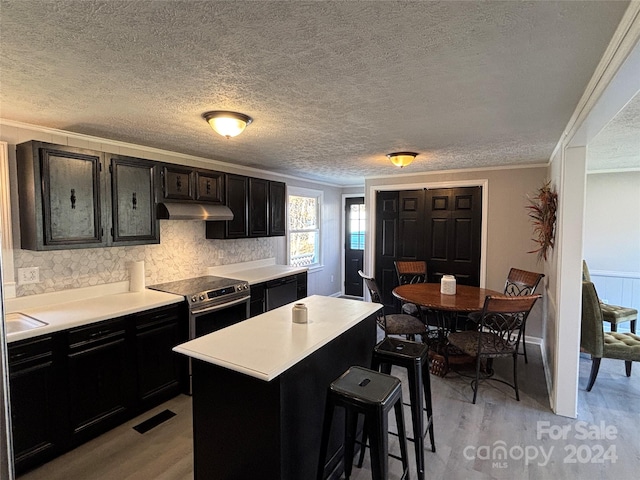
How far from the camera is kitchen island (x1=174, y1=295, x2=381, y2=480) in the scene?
5.38ft

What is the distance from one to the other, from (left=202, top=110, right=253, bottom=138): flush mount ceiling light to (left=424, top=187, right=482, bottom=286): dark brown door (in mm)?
3417

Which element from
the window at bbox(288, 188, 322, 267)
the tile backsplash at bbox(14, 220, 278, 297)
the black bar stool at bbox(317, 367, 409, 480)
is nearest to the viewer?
the black bar stool at bbox(317, 367, 409, 480)

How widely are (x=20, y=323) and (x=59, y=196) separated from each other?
0.92 metres

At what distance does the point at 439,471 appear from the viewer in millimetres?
2150

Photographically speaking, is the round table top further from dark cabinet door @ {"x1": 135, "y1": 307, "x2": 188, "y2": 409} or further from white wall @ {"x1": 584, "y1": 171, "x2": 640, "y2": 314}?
white wall @ {"x1": 584, "y1": 171, "x2": 640, "y2": 314}

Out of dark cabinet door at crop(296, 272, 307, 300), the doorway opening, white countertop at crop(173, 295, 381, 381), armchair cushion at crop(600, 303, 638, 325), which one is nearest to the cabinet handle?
white countertop at crop(173, 295, 381, 381)

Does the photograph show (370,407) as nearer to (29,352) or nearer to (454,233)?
(29,352)

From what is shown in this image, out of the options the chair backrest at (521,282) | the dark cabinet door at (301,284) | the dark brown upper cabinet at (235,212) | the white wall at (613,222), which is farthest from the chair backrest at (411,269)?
the white wall at (613,222)

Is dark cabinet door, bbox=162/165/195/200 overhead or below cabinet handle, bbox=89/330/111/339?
overhead

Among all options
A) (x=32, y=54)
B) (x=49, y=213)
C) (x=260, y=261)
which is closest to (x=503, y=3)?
(x=32, y=54)

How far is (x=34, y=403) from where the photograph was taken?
2129 mm

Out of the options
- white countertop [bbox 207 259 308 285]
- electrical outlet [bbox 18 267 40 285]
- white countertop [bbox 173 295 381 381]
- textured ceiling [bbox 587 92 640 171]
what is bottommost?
white countertop [bbox 173 295 381 381]

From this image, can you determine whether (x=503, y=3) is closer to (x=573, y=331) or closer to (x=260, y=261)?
(x=573, y=331)

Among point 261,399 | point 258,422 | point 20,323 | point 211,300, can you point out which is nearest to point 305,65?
point 261,399
